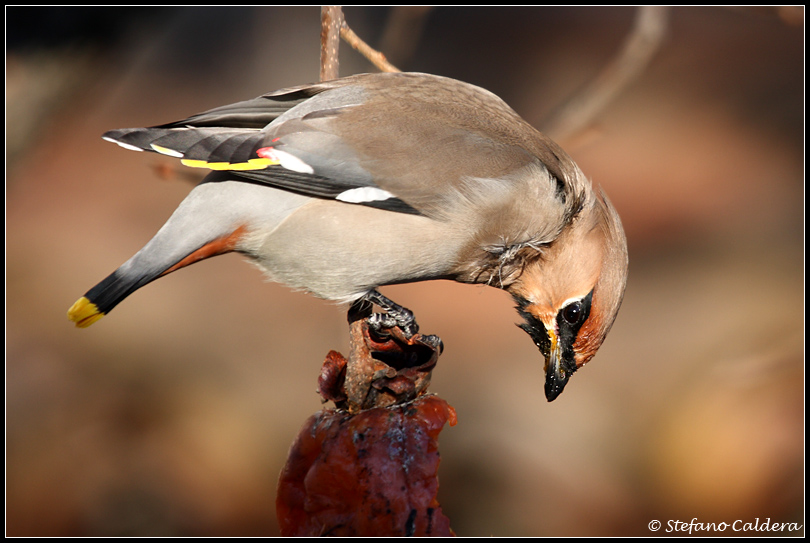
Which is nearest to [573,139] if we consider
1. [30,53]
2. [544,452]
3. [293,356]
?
[544,452]

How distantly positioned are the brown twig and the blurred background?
5.22 feet

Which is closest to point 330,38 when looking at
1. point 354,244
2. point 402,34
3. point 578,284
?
point 354,244

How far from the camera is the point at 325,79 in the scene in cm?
288

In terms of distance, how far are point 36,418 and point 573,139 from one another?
12.3 feet

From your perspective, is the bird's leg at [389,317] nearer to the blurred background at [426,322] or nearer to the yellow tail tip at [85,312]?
the yellow tail tip at [85,312]

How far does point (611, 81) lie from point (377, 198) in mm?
1714

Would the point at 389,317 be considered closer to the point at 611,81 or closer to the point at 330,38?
the point at 330,38

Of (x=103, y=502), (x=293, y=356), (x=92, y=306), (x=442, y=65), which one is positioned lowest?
(x=103, y=502)

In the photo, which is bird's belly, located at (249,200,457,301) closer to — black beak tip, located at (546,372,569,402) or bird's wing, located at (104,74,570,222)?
bird's wing, located at (104,74,570,222)

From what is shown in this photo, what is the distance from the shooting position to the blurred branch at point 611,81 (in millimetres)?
3350

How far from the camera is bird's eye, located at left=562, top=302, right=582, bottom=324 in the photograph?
107 inches

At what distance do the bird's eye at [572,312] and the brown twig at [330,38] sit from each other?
126 centimetres

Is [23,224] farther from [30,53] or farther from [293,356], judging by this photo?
[293,356]

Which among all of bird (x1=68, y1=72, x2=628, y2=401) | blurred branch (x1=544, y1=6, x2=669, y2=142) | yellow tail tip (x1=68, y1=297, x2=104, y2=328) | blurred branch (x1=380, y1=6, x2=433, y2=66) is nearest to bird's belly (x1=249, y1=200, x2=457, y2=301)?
bird (x1=68, y1=72, x2=628, y2=401)
